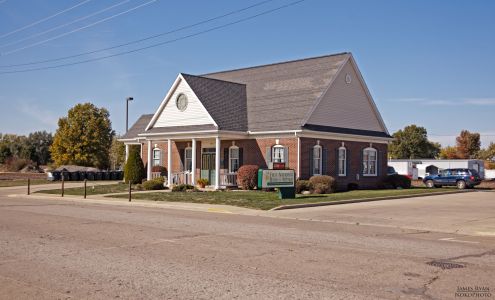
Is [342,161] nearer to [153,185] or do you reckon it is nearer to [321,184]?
[321,184]

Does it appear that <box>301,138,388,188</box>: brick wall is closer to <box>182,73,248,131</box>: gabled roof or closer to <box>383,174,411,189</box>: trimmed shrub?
<box>383,174,411,189</box>: trimmed shrub

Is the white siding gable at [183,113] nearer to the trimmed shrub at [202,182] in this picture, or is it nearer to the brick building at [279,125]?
the brick building at [279,125]

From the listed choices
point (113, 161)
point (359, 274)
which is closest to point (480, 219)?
point (359, 274)

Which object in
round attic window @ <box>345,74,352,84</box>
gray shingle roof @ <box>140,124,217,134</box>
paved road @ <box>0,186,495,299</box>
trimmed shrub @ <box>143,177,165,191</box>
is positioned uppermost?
round attic window @ <box>345,74,352,84</box>

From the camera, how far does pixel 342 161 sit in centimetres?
3512

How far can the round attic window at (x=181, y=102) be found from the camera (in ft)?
116

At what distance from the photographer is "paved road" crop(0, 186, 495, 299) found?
7.76 metres

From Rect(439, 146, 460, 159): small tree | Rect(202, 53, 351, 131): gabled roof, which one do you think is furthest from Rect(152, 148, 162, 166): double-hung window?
Rect(439, 146, 460, 159): small tree

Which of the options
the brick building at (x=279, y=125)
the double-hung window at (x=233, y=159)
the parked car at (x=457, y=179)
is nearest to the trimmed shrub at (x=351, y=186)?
the brick building at (x=279, y=125)

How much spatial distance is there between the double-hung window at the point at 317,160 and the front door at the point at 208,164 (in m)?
7.04

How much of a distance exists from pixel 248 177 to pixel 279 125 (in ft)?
12.0

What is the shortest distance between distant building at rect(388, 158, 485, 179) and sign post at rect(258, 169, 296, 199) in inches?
1370

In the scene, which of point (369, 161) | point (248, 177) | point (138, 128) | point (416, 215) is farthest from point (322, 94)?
point (138, 128)

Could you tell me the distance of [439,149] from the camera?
113m
